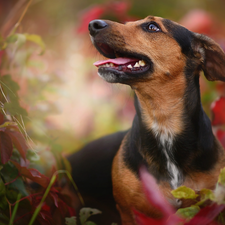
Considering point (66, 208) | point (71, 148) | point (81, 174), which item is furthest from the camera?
point (81, 174)

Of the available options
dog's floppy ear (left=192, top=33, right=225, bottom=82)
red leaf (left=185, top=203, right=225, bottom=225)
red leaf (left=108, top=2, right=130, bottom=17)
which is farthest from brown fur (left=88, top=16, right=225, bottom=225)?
red leaf (left=185, top=203, right=225, bottom=225)

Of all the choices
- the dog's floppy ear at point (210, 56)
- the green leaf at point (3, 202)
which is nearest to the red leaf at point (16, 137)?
the green leaf at point (3, 202)

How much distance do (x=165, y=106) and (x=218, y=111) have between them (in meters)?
0.49

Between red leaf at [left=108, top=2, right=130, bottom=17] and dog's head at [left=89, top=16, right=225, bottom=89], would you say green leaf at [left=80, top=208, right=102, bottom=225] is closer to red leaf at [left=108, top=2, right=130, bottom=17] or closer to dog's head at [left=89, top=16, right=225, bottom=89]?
dog's head at [left=89, top=16, right=225, bottom=89]

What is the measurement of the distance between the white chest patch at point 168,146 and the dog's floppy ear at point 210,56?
1.98 feet

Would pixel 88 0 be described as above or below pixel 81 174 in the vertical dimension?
above

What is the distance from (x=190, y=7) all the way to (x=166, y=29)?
2.85 ft

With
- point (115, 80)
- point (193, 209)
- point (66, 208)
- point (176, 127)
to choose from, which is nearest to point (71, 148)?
point (66, 208)

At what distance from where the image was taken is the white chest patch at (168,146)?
7.09ft

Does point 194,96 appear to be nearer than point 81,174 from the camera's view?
Yes

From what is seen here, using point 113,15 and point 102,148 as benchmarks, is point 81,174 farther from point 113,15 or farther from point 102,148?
point 113,15

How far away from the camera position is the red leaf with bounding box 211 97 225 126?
2.32m

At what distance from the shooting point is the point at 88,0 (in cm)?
304

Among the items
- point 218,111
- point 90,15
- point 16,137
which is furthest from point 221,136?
point 16,137
